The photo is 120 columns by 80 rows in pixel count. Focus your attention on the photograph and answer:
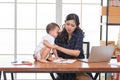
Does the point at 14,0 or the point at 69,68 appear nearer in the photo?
the point at 69,68

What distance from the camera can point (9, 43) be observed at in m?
4.90

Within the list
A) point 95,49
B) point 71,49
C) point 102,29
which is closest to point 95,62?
point 95,49

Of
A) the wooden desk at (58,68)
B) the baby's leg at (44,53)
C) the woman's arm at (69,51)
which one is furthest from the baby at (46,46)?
the wooden desk at (58,68)

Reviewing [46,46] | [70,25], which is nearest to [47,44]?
[46,46]

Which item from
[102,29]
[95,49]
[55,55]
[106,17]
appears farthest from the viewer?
[102,29]

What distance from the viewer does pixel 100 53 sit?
270 centimetres

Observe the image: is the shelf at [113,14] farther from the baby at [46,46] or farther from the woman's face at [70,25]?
the baby at [46,46]

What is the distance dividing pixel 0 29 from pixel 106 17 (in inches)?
78.6

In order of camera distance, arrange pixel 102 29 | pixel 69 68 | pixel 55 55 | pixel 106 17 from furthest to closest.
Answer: pixel 102 29 < pixel 106 17 < pixel 55 55 < pixel 69 68

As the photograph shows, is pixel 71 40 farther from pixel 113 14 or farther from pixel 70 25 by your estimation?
pixel 113 14

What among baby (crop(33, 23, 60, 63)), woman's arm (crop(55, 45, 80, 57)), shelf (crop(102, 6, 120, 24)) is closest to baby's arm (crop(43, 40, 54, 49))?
baby (crop(33, 23, 60, 63))

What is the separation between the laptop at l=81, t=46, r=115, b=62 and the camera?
8.70 ft

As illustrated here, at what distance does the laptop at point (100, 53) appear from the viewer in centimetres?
265

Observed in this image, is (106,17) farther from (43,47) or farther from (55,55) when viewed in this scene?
(43,47)
